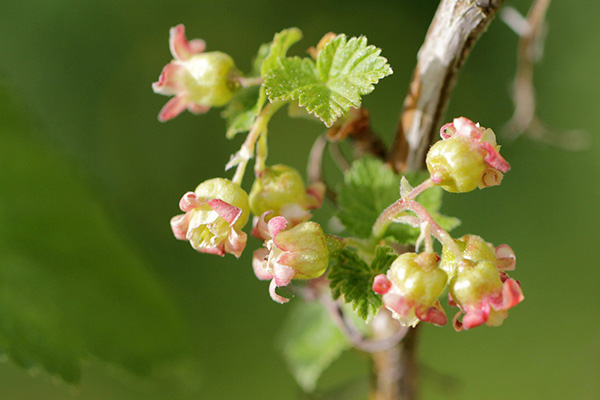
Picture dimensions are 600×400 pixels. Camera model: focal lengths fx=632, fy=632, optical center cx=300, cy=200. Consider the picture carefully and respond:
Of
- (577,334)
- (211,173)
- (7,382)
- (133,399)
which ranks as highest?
(211,173)

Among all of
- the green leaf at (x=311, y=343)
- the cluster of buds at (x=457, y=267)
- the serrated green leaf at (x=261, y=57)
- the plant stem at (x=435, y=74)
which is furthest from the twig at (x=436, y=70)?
the green leaf at (x=311, y=343)

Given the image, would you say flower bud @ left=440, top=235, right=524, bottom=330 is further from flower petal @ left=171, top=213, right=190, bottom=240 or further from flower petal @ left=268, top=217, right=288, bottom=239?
flower petal @ left=171, top=213, right=190, bottom=240

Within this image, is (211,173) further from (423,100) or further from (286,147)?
(423,100)

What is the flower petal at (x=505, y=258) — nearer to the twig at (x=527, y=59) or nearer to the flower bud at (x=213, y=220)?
the flower bud at (x=213, y=220)

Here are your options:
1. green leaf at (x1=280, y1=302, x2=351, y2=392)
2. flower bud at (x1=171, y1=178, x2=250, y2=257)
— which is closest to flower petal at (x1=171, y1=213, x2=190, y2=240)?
flower bud at (x1=171, y1=178, x2=250, y2=257)

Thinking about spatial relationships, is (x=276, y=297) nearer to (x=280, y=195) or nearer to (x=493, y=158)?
(x=280, y=195)

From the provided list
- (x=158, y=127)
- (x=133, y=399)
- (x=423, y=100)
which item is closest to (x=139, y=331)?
(x=423, y=100)
